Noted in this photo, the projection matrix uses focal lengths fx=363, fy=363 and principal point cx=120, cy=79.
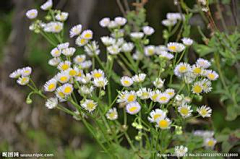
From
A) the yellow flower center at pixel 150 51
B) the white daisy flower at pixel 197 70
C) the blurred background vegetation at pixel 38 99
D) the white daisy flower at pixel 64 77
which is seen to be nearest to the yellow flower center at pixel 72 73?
the white daisy flower at pixel 64 77

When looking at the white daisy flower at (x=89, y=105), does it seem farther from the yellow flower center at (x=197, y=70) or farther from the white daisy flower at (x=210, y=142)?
the white daisy flower at (x=210, y=142)

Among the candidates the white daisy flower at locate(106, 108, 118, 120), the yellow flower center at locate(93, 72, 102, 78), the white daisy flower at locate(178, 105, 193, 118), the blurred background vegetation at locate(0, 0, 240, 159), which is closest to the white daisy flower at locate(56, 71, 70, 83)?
the yellow flower center at locate(93, 72, 102, 78)

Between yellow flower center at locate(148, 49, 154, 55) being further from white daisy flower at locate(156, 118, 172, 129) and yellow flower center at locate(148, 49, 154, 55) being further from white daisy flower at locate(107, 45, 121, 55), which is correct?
white daisy flower at locate(156, 118, 172, 129)

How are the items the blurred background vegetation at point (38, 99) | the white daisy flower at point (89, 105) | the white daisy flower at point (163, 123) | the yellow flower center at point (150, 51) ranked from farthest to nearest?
the blurred background vegetation at point (38, 99) < the yellow flower center at point (150, 51) < the white daisy flower at point (89, 105) < the white daisy flower at point (163, 123)

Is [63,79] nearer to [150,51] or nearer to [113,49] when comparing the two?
[113,49]

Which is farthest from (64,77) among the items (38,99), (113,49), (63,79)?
(38,99)

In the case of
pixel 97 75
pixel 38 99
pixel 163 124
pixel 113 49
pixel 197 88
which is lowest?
pixel 163 124

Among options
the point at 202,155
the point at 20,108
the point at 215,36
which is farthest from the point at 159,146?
the point at 20,108

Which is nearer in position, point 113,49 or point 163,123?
point 163,123
